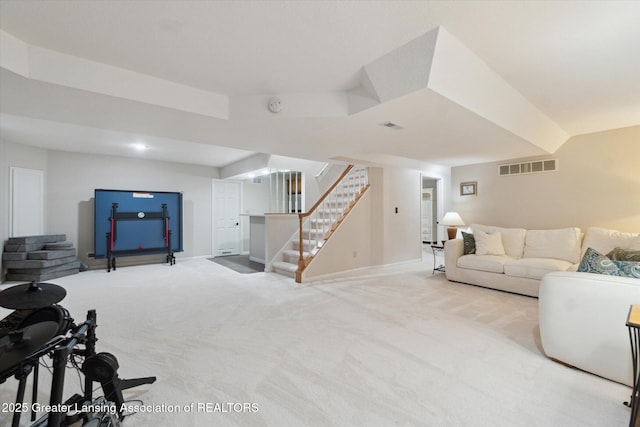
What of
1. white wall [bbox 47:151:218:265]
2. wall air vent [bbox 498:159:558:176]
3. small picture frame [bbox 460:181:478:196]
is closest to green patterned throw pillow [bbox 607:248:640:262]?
wall air vent [bbox 498:159:558:176]

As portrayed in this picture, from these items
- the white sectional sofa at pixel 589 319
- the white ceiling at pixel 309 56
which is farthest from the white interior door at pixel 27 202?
the white sectional sofa at pixel 589 319

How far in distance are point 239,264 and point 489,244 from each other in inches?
194

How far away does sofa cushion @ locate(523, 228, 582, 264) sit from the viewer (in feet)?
13.4

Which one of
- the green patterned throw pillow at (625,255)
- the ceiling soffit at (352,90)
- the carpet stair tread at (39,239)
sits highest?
the ceiling soffit at (352,90)

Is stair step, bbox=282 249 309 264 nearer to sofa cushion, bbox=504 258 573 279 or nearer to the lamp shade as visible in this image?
the lamp shade

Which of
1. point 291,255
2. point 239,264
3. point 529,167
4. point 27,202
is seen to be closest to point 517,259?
point 529,167

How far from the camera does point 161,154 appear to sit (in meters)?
6.06

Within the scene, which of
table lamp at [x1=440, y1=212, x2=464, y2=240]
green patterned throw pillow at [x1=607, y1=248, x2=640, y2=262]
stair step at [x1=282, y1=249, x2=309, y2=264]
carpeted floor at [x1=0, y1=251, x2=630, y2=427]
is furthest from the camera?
table lamp at [x1=440, y1=212, x2=464, y2=240]

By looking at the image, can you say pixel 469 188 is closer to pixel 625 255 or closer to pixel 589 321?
pixel 625 255

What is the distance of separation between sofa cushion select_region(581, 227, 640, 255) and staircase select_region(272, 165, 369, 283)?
345 centimetres

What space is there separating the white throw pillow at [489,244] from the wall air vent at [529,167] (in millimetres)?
1521

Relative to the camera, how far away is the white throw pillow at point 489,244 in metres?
4.50

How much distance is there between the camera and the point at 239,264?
21.0 ft

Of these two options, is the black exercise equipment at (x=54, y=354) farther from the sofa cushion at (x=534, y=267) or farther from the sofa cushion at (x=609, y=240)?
the sofa cushion at (x=609, y=240)
